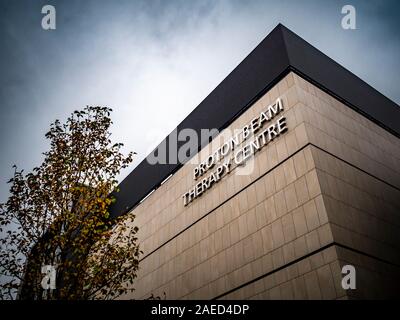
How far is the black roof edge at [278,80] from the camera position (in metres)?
16.5

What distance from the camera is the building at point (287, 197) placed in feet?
38.6

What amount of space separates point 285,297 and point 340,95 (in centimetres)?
1076

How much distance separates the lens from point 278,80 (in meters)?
16.2

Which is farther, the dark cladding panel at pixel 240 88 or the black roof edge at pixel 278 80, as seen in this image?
the dark cladding panel at pixel 240 88

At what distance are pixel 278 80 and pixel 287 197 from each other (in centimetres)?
609

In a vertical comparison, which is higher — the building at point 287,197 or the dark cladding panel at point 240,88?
the dark cladding panel at point 240,88

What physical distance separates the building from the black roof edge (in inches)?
2.9

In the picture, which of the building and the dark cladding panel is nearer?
the building

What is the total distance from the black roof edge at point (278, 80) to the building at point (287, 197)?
2.9 inches

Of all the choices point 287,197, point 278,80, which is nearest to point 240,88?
point 278,80

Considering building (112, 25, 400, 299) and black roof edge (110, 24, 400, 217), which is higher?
black roof edge (110, 24, 400, 217)

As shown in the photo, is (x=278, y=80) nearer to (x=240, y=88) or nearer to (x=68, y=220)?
(x=240, y=88)

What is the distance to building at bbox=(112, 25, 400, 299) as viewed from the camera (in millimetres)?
11758
